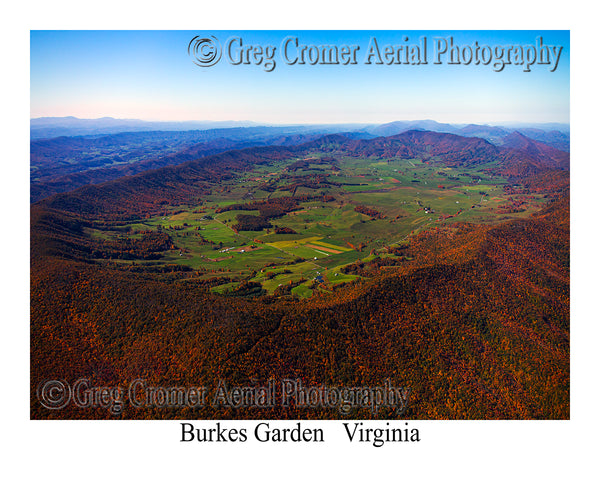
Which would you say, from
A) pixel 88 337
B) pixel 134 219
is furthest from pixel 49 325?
pixel 134 219

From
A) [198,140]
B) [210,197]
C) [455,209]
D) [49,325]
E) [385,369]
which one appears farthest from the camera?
[198,140]

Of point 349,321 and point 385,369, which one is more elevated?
point 349,321

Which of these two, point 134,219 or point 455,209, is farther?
point 455,209

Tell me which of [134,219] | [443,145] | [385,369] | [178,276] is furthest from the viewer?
[443,145]

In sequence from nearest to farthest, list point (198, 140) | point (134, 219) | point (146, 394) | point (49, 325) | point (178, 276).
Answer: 1. point (146, 394)
2. point (49, 325)
3. point (178, 276)
4. point (134, 219)
5. point (198, 140)

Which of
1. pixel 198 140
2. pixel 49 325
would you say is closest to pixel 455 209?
pixel 49 325

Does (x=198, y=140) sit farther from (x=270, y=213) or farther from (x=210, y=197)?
(x=270, y=213)

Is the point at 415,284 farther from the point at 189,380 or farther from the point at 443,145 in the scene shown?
the point at 443,145

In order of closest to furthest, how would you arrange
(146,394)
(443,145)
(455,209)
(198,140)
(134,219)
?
(146,394) → (134,219) → (455,209) → (443,145) → (198,140)

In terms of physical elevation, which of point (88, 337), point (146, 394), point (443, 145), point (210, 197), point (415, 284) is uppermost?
point (443, 145)
